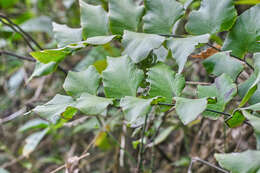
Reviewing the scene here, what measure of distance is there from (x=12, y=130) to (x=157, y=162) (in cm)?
110

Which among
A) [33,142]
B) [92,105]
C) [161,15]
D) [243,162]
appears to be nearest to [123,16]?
[161,15]

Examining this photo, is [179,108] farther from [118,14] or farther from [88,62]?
[88,62]

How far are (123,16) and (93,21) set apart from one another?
0.23 ft

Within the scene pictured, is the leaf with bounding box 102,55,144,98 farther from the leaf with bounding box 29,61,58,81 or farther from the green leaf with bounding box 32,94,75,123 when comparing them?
the leaf with bounding box 29,61,58,81

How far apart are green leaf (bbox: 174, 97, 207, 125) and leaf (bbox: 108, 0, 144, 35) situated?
0.19m

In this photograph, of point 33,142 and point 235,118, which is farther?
point 33,142

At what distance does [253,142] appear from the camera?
106 cm

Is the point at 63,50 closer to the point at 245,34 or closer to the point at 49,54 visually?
the point at 49,54

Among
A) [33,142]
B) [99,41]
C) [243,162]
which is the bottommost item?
[33,142]

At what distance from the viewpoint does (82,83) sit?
0.51 m

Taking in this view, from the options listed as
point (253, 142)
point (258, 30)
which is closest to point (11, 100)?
point (253, 142)

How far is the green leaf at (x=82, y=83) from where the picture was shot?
1.66ft

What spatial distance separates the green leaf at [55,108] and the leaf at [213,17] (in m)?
0.24

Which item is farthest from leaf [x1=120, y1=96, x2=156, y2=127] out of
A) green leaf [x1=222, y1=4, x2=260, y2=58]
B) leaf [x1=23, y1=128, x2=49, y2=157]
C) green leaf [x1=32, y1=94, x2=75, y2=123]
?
leaf [x1=23, y1=128, x2=49, y2=157]
